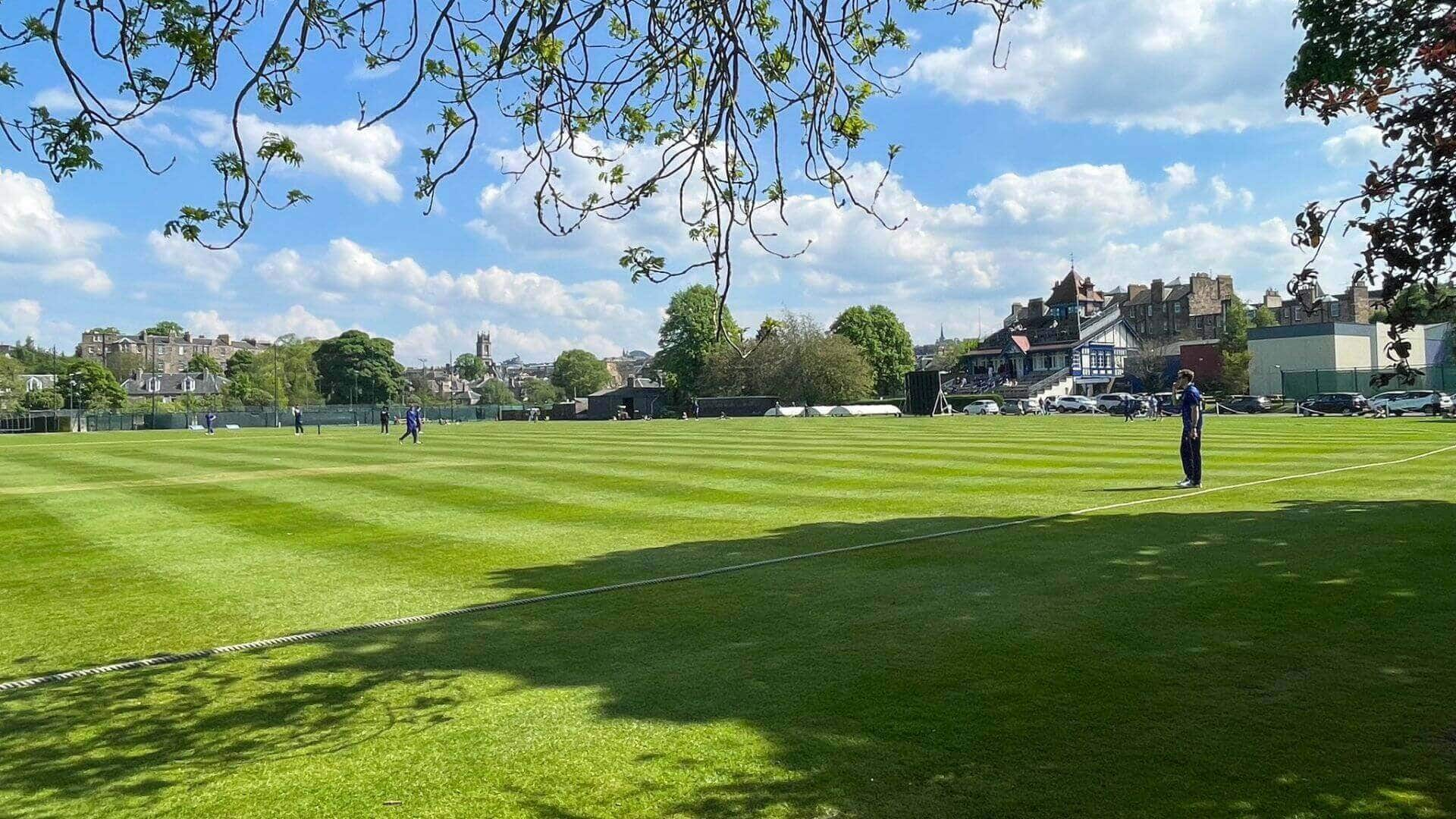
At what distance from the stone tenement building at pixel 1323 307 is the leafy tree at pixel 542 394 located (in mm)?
108861

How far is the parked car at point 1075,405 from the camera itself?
7544cm

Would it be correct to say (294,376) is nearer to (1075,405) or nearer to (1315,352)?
(1075,405)

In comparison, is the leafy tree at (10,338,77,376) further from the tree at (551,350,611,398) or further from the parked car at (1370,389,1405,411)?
the parked car at (1370,389,1405,411)

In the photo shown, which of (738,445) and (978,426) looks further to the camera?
(978,426)

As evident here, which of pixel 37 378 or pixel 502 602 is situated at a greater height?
pixel 37 378

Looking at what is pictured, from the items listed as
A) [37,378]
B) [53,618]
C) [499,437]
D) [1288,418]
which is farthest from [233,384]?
[53,618]

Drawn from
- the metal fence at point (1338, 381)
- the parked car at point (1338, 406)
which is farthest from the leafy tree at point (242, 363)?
the parked car at point (1338, 406)

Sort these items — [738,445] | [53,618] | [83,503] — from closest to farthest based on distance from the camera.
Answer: [53,618], [83,503], [738,445]

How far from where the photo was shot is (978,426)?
153 ft

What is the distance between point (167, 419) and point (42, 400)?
29.6 meters

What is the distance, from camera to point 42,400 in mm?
108062

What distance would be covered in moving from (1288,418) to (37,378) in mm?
166189

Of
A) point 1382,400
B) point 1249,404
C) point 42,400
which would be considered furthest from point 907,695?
point 42,400

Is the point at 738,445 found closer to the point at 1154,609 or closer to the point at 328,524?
the point at 328,524
